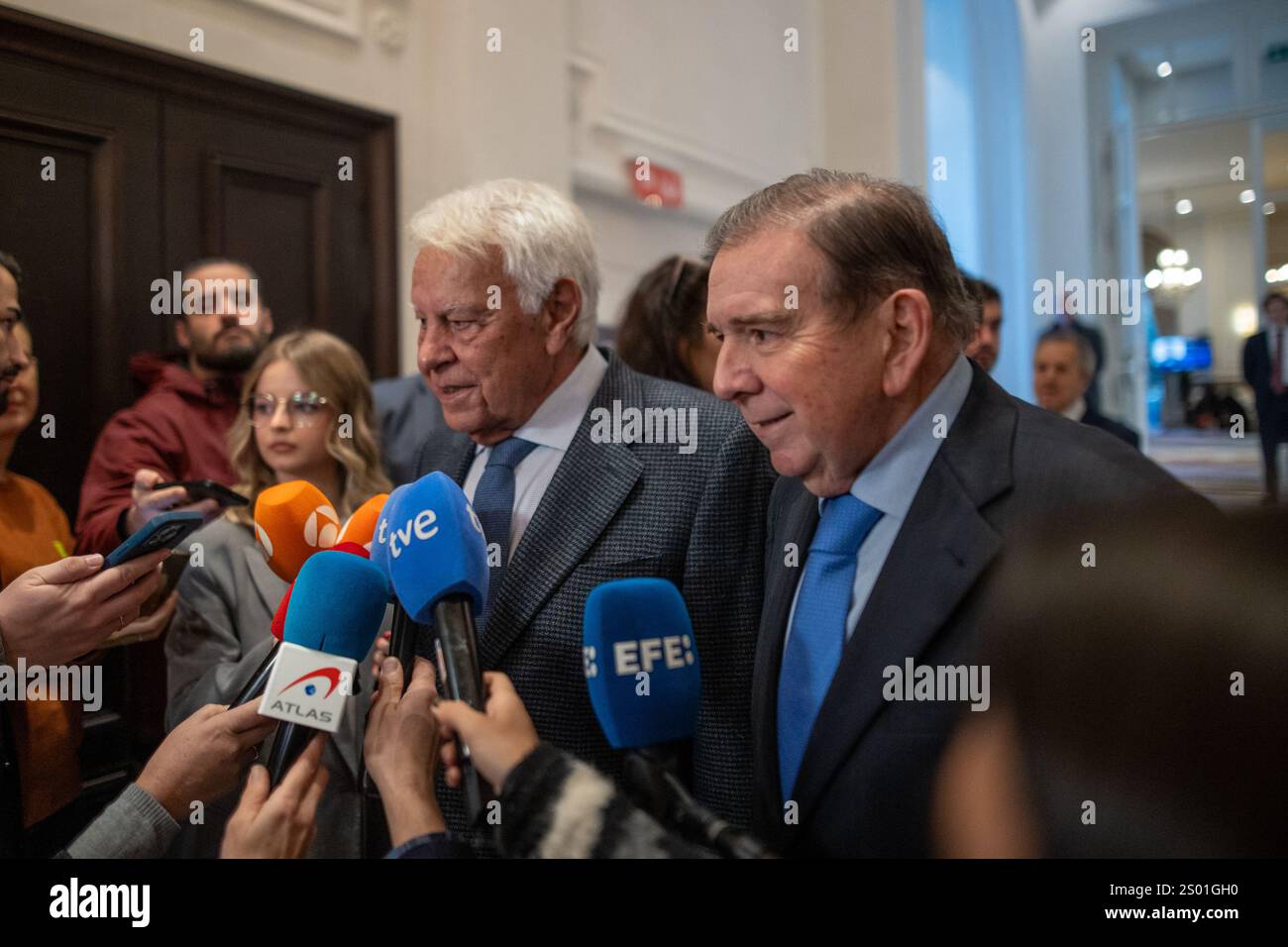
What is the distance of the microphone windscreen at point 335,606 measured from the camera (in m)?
0.84

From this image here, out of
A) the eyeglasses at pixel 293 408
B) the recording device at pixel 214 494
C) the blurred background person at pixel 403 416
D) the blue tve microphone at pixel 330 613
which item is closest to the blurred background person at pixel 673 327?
the blurred background person at pixel 403 416

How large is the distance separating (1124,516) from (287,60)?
2151 millimetres

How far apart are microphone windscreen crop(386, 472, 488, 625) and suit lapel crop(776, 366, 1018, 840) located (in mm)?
336

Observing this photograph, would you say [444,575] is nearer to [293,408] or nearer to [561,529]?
[561,529]

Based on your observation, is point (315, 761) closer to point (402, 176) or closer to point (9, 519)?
point (9, 519)

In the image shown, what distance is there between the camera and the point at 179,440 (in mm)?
1840

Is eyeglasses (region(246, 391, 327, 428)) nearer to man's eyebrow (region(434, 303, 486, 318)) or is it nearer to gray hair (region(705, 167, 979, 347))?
man's eyebrow (region(434, 303, 486, 318))

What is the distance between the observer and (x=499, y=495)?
116 cm

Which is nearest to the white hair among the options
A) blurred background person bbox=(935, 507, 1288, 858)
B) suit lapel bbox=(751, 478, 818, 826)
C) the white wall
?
the white wall

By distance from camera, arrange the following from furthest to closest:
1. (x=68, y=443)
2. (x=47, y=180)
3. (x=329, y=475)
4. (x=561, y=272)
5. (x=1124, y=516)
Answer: (x=68, y=443) < (x=47, y=180) < (x=329, y=475) < (x=561, y=272) < (x=1124, y=516)

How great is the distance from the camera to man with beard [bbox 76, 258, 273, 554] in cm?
174

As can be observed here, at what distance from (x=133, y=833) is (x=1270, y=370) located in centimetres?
129

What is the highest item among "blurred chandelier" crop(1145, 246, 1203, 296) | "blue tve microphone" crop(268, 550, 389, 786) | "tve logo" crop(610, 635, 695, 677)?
"blurred chandelier" crop(1145, 246, 1203, 296)
